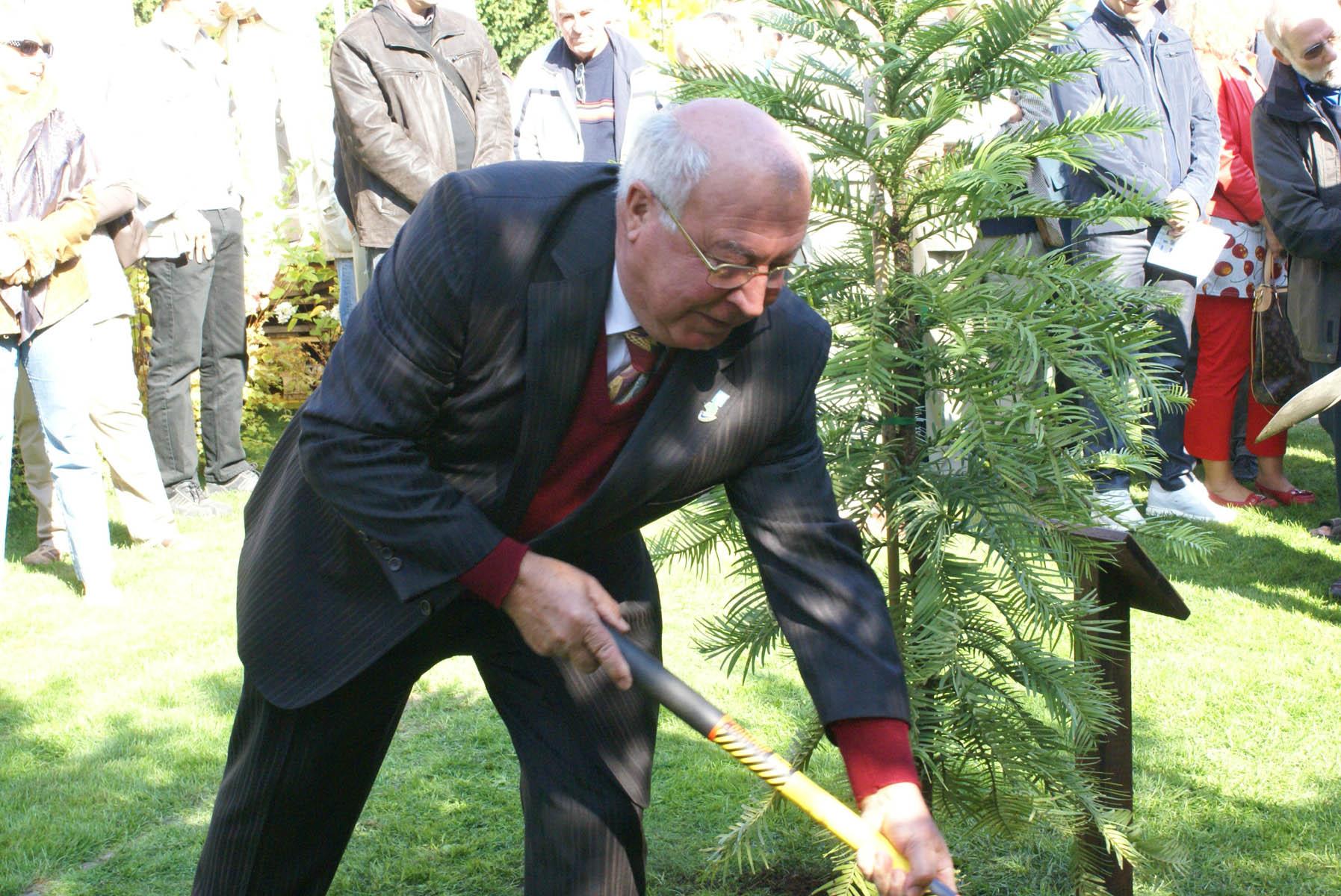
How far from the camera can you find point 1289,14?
207 inches

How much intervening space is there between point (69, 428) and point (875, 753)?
14.7 ft

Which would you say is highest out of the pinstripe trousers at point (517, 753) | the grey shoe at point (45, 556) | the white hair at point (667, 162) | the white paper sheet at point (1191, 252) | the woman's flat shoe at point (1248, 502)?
the white hair at point (667, 162)

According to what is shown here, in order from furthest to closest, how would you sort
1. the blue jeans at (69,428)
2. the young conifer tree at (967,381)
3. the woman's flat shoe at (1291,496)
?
1. the woman's flat shoe at (1291,496)
2. the blue jeans at (69,428)
3. the young conifer tree at (967,381)

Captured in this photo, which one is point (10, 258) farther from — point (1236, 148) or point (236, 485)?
point (1236, 148)

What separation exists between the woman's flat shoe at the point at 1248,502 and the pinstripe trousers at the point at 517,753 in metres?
5.23

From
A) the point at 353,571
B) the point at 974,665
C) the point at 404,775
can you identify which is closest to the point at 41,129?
the point at 404,775

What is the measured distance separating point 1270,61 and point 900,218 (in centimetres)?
535

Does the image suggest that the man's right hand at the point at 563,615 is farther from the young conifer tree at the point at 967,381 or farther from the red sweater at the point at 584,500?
the young conifer tree at the point at 967,381

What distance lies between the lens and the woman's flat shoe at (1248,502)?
700cm

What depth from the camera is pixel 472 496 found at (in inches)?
97.0

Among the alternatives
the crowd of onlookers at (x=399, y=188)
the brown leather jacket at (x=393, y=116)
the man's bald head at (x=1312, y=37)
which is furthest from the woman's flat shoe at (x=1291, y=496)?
the brown leather jacket at (x=393, y=116)

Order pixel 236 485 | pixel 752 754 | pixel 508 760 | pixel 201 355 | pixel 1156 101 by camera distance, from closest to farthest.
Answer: pixel 752 754, pixel 508 760, pixel 1156 101, pixel 201 355, pixel 236 485

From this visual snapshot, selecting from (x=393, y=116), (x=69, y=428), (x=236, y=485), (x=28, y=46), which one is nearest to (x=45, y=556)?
(x=69, y=428)

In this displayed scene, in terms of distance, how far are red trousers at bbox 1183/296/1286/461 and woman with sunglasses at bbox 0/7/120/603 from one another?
5.47 meters
